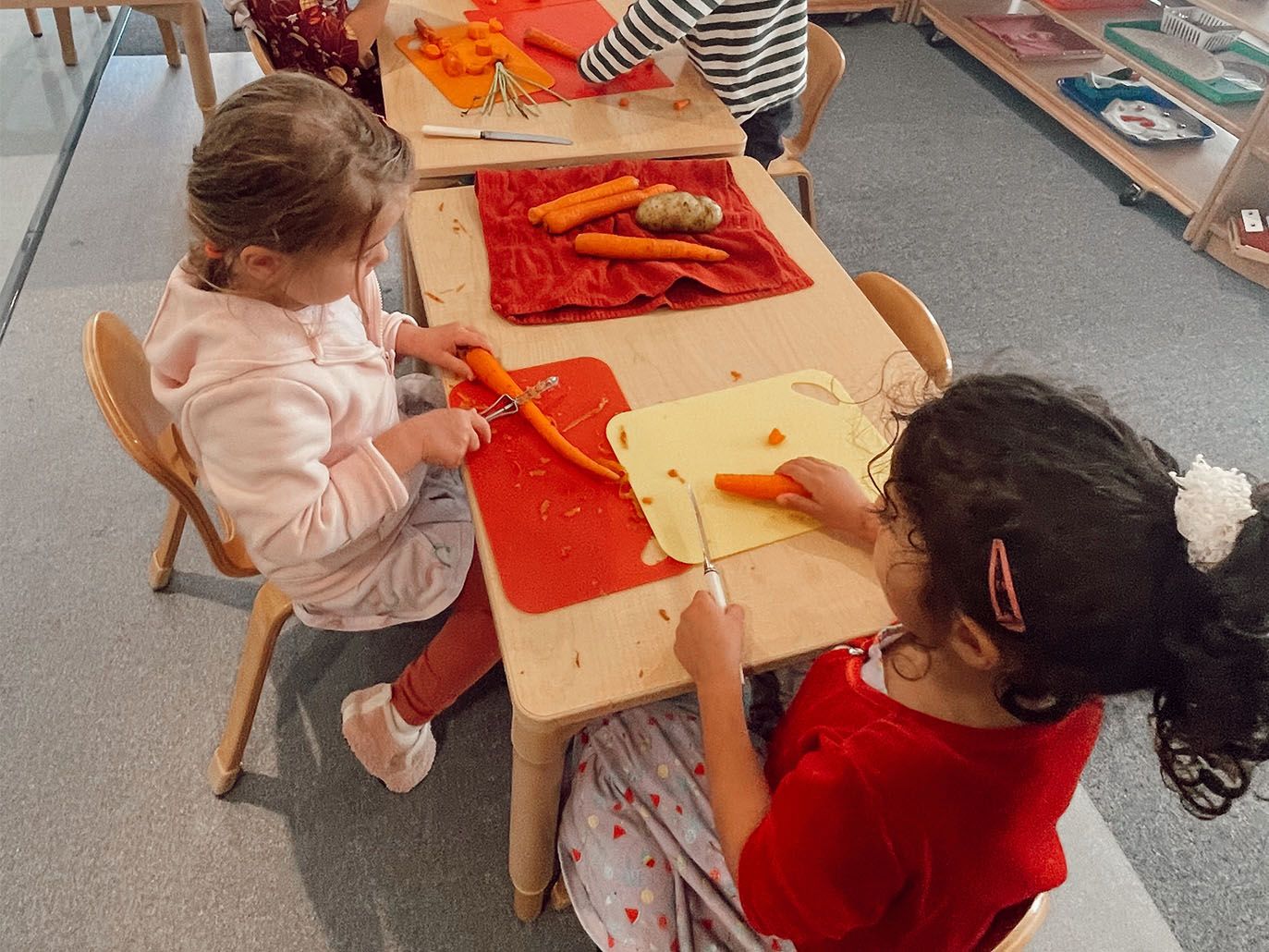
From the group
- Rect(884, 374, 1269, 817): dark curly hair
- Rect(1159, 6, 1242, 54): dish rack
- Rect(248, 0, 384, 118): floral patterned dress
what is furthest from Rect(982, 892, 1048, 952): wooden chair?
Rect(1159, 6, 1242, 54): dish rack

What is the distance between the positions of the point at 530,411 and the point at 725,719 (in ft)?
1.17

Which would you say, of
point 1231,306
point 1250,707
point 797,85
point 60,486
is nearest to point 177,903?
point 60,486

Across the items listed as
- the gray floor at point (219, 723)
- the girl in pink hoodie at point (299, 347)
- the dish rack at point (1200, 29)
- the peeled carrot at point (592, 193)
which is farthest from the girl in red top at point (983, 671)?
the dish rack at point (1200, 29)

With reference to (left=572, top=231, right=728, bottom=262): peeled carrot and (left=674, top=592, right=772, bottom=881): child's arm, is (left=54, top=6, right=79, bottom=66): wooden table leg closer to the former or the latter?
(left=572, top=231, right=728, bottom=262): peeled carrot

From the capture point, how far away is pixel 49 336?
1.96 meters

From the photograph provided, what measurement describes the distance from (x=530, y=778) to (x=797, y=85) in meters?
1.41

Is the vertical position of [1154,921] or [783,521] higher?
[783,521]

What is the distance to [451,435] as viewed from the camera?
0.89 metres

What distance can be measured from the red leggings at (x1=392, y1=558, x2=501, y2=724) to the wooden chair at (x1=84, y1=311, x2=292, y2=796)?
0.61ft

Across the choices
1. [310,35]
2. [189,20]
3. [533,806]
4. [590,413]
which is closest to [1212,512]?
[590,413]

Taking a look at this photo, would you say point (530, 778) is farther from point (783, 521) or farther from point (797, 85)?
point (797, 85)

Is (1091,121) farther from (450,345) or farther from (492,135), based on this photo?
(450,345)

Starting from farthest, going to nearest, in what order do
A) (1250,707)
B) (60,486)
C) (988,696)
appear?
(60,486) → (988,696) → (1250,707)

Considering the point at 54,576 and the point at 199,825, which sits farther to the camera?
the point at 54,576
